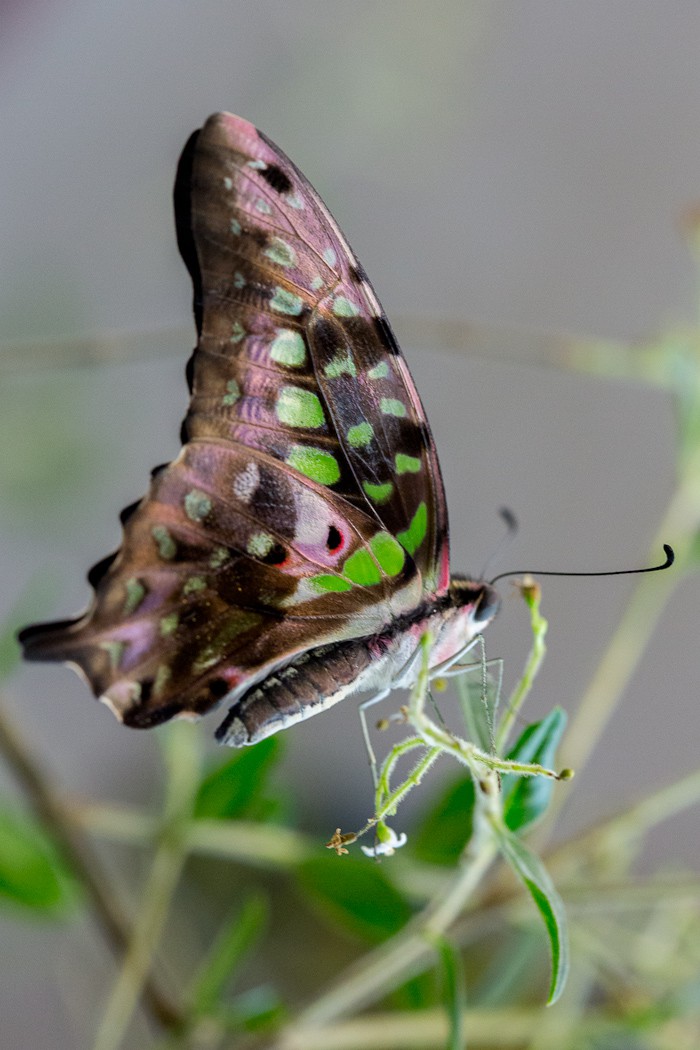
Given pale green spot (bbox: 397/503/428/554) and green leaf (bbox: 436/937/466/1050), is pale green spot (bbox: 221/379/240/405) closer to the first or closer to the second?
pale green spot (bbox: 397/503/428/554)

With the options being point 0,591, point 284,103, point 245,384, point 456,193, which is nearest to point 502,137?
point 456,193

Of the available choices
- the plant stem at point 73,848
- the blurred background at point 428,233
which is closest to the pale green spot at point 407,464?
the plant stem at point 73,848

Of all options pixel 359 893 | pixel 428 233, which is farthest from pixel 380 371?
pixel 428 233

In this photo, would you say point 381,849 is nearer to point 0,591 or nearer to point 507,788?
point 507,788

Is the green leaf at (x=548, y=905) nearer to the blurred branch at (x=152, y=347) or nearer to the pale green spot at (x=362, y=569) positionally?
the pale green spot at (x=362, y=569)

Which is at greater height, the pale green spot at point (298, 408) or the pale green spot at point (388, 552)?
the pale green spot at point (298, 408)
